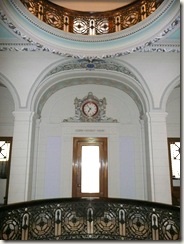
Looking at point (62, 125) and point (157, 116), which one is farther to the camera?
point (62, 125)

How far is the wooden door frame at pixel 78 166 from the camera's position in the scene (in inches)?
341

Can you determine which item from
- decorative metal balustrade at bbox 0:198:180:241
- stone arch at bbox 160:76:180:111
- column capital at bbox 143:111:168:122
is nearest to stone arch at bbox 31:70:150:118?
column capital at bbox 143:111:168:122

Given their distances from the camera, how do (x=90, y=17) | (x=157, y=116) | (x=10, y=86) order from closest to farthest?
(x=90, y=17) < (x=10, y=86) < (x=157, y=116)

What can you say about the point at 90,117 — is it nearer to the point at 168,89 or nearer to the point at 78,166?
the point at 78,166

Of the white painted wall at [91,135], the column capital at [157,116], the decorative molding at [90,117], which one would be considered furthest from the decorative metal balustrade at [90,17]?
the decorative molding at [90,117]

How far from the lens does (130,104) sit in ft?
30.6

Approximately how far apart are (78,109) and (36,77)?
8.24 ft

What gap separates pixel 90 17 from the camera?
6934 millimetres

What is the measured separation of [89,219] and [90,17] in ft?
17.8

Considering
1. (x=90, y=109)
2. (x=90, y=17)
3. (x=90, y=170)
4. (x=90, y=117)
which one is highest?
(x=90, y=17)

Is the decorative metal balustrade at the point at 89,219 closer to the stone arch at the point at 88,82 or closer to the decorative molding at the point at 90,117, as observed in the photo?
the stone arch at the point at 88,82

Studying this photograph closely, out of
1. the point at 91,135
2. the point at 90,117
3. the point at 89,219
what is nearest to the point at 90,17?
the point at 90,117

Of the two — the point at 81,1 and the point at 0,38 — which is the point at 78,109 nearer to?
the point at 0,38

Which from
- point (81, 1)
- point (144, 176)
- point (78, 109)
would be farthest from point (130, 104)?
point (81, 1)
